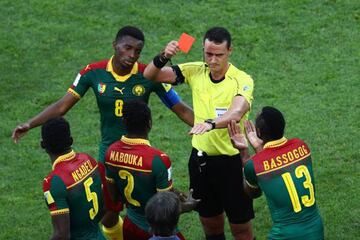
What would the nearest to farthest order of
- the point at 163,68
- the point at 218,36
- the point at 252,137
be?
the point at 252,137 < the point at 218,36 < the point at 163,68

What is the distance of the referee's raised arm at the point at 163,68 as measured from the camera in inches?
439

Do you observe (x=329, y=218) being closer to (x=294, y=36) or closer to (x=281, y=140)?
(x=281, y=140)

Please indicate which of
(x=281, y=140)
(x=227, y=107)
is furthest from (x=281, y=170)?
(x=227, y=107)

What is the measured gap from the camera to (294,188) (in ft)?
32.2

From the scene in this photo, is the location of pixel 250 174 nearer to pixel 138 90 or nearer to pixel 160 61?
pixel 160 61

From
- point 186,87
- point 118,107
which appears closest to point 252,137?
point 118,107

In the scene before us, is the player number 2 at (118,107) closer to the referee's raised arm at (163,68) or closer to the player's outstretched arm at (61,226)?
the referee's raised arm at (163,68)

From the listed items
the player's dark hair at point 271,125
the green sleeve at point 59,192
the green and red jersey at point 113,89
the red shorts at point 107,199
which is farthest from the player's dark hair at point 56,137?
the player's dark hair at point 271,125

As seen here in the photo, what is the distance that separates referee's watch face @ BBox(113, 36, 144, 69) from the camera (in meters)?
11.5

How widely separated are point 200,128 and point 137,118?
688mm

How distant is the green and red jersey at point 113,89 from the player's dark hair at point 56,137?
5.67 ft

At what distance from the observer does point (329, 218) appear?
532 inches

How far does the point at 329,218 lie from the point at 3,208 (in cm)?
463

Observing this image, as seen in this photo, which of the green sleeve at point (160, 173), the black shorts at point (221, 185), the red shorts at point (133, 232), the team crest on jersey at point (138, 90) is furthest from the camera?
the team crest on jersey at point (138, 90)
